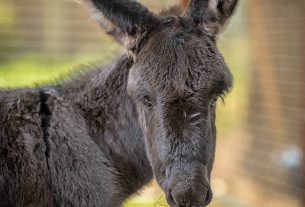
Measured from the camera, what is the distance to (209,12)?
438 cm

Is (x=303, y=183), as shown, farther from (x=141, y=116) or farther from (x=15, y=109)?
(x=15, y=109)

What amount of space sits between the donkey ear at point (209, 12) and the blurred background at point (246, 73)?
9.74ft

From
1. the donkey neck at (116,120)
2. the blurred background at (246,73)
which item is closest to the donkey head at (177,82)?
the donkey neck at (116,120)

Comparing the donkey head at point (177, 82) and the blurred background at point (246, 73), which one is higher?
the donkey head at point (177, 82)

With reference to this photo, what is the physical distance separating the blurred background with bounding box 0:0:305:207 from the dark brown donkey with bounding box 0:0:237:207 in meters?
2.88

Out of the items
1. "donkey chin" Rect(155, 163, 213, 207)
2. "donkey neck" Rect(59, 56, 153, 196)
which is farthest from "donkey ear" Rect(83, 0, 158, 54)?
"donkey chin" Rect(155, 163, 213, 207)

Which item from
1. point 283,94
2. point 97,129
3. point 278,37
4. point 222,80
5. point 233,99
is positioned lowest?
point 233,99

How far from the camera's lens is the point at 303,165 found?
7.85 metres

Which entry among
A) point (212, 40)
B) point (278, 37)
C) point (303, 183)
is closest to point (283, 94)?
point (278, 37)

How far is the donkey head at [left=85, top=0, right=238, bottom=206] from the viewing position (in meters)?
3.92

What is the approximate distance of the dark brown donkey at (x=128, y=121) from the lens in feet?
13.1

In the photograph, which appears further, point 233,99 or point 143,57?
point 233,99

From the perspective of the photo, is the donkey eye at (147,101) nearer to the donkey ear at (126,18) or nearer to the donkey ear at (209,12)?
the donkey ear at (126,18)

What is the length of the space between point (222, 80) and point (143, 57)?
56 centimetres
